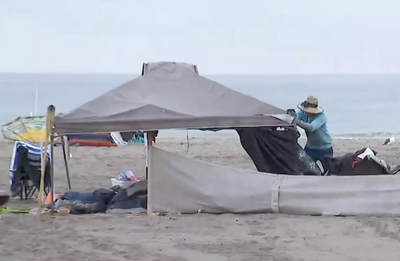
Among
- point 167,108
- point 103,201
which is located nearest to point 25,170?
point 103,201

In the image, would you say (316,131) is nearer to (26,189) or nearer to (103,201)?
(103,201)

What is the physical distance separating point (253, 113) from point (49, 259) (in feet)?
9.29

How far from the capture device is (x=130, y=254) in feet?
20.9

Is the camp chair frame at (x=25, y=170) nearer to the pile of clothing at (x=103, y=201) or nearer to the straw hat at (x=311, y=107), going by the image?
the pile of clothing at (x=103, y=201)

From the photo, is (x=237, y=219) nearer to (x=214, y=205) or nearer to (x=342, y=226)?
(x=214, y=205)

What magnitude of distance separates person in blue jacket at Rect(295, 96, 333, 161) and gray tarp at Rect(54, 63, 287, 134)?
2.49 feet

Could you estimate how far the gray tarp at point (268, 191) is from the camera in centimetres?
787

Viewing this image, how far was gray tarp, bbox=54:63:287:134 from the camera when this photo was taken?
774cm

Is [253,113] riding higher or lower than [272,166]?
higher


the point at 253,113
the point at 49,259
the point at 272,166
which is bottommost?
the point at 49,259

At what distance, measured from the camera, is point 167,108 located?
800 cm

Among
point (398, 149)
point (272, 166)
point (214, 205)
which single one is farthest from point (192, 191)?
point (398, 149)

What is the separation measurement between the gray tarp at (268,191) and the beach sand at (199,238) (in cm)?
16

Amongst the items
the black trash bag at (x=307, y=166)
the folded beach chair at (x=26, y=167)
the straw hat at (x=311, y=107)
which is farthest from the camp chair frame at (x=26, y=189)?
the straw hat at (x=311, y=107)
